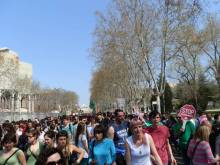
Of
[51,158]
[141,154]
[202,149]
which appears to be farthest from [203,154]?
[51,158]

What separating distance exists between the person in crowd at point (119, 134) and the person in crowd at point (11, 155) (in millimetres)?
2943

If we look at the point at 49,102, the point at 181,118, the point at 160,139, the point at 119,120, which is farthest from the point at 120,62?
the point at 49,102

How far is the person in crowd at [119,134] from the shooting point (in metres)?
9.55

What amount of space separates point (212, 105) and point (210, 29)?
35.3 metres

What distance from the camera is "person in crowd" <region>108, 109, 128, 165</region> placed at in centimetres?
955

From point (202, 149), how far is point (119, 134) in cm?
332

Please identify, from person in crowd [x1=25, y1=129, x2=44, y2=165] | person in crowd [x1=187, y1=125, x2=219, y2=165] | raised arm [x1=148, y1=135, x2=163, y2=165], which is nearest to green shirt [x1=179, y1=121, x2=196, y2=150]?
person in crowd [x1=187, y1=125, x2=219, y2=165]

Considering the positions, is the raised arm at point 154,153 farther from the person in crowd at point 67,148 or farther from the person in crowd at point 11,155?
the person in crowd at point 11,155

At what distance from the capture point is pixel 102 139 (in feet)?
25.4

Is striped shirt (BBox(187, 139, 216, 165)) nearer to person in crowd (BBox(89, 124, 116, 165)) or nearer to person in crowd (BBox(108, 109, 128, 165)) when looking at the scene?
person in crowd (BBox(89, 124, 116, 165))

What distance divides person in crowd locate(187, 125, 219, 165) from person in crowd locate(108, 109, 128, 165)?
2.38 m

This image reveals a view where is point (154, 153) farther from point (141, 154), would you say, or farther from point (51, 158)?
point (51, 158)

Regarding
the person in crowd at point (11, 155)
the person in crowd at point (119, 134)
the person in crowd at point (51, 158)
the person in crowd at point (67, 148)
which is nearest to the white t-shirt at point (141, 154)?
the person in crowd at point (67, 148)

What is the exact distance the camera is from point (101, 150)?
7.63m
